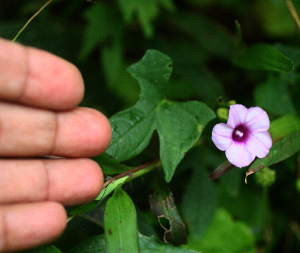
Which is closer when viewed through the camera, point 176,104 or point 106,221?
point 106,221

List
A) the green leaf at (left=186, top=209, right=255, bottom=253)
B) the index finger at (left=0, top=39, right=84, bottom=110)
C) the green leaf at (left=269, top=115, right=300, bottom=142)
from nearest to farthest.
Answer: the index finger at (left=0, top=39, right=84, bottom=110), the green leaf at (left=269, top=115, right=300, bottom=142), the green leaf at (left=186, top=209, right=255, bottom=253)

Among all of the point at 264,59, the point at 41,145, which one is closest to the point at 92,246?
the point at 41,145

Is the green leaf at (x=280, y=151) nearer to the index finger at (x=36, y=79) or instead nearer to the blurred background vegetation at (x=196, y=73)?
the blurred background vegetation at (x=196, y=73)

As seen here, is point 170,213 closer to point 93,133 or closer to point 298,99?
point 93,133

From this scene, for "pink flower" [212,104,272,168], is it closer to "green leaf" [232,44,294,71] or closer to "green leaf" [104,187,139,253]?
"green leaf" [232,44,294,71]

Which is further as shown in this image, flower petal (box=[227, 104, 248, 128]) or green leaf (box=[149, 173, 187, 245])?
green leaf (box=[149, 173, 187, 245])

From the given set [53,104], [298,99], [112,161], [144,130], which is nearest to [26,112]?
[53,104]

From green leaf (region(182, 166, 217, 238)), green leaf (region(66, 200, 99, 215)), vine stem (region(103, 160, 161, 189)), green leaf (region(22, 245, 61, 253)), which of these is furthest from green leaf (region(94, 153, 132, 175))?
green leaf (region(182, 166, 217, 238))

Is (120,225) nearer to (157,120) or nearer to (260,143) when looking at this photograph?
(157,120)
